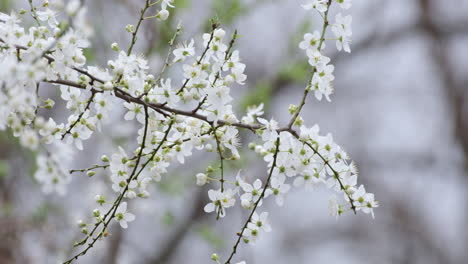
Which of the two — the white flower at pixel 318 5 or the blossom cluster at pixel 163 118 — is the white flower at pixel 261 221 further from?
the white flower at pixel 318 5

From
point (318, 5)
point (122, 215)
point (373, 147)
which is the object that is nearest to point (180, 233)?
point (373, 147)

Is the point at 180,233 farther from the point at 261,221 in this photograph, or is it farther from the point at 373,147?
the point at 261,221

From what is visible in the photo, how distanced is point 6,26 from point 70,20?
235 millimetres

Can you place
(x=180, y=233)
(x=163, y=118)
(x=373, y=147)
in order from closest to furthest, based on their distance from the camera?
(x=163, y=118), (x=180, y=233), (x=373, y=147)

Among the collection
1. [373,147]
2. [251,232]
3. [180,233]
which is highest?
[373,147]

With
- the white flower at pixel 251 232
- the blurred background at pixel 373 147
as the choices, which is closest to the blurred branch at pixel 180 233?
the blurred background at pixel 373 147

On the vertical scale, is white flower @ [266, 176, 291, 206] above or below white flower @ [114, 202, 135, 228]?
above

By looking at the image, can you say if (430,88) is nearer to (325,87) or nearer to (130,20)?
(130,20)

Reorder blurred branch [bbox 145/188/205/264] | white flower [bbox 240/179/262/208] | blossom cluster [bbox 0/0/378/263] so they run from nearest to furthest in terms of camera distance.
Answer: blossom cluster [bbox 0/0/378/263], white flower [bbox 240/179/262/208], blurred branch [bbox 145/188/205/264]

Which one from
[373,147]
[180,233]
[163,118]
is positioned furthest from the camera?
[373,147]

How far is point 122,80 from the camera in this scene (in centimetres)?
117

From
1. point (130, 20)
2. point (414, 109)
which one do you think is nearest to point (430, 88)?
point (414, 109)

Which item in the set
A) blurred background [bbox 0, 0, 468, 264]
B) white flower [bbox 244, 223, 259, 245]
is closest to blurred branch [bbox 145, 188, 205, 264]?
blurred background [bbox 0, 0, 468, 264]

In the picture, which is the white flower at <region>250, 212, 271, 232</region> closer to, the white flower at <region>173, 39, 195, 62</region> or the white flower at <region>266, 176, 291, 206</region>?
the white flower at <region>266, 176, 291, 206</region>
